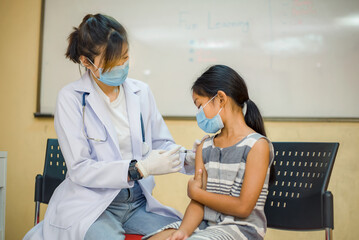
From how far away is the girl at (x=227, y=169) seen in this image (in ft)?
3.77

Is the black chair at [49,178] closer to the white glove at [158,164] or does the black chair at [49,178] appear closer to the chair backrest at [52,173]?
the chair backrest at [52,173]

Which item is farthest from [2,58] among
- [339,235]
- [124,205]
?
[339,235]

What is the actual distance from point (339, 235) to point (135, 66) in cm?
174

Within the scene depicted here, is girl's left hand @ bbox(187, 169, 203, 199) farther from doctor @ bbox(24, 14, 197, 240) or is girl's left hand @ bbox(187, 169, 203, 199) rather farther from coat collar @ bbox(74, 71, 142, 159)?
coat collar @ bbox(74, 71, 142, 159)

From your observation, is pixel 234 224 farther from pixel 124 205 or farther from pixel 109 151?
pixel 109 151

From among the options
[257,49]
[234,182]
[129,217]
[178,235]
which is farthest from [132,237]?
[257,49]

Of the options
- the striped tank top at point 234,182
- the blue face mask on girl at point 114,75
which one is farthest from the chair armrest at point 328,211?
the blue face mask on girl at point 114,75

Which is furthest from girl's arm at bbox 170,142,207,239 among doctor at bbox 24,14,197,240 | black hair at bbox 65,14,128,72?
black hair at bbox 65,14,128,72

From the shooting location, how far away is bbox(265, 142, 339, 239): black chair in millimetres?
1252

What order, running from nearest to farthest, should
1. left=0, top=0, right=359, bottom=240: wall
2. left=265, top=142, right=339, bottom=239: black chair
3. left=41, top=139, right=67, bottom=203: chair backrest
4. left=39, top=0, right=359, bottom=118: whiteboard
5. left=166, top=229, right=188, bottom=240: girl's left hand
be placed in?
left=166, top=229, right=188, bottom=240: girl's left hand, left=265, top=142, right=339, bottom=239: black chair, left=41, top=139, right=67, bottom=203: chair backrest, left=39, top=0, right=359, bottom=118: whiteboard, left=0, top=0, right=359, bottom=240: wall

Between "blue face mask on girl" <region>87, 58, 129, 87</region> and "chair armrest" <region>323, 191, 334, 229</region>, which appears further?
"blue face mask on girl" <region>87, 58, 129, 87</region>

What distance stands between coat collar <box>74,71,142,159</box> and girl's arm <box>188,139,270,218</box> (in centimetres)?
38

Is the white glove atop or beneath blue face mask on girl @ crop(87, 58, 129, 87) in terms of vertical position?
beneath

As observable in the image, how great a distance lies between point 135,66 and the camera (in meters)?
2.59
